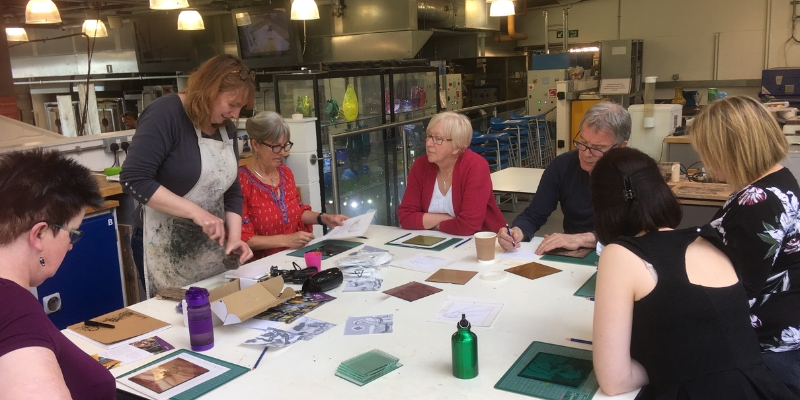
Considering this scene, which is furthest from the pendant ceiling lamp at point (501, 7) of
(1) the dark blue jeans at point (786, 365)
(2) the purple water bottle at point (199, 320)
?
(2) the purple water bottle at point (199, 320)

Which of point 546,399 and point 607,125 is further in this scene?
point 607,125

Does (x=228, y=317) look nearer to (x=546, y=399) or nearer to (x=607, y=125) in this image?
(x=546, y=399)

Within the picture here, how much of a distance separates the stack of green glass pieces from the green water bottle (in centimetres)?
18

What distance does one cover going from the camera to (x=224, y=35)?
31.0 ft

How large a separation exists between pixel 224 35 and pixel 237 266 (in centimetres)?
760

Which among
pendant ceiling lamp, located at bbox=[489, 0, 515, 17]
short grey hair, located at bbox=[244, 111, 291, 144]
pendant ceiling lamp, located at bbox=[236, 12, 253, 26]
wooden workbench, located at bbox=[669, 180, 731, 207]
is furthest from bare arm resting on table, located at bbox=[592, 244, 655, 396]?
pendant ceiling lamp, located at bbox=[236, 12, 253, 26]

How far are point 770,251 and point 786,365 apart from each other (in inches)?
12.8

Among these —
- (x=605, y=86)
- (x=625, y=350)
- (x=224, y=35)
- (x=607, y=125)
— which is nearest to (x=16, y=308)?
(x=625, y=350)

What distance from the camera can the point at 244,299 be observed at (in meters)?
1.98

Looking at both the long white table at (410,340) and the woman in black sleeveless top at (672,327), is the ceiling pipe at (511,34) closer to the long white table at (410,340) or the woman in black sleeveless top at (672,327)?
the long white table at (410,340)

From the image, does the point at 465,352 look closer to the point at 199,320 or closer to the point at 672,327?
the point at 672,327

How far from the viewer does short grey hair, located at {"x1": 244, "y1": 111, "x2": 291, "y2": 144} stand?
3.07 m

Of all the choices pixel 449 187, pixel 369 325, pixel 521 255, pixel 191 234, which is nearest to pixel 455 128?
pixel 449 187

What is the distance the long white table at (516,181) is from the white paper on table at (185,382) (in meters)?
2.98
